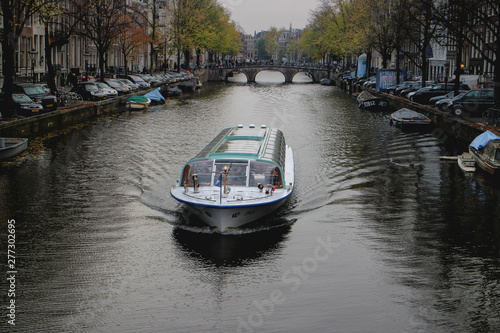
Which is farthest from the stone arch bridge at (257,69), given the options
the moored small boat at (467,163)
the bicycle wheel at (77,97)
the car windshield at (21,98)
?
the moored small boat at (467,163)

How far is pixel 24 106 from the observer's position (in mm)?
41625

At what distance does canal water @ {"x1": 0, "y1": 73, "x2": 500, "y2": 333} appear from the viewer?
1493 centimetres

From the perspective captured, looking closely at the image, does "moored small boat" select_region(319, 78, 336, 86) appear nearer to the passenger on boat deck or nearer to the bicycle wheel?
the bicycle wheel

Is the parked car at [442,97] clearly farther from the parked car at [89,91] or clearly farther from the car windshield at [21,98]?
the car windshield at [21,98]

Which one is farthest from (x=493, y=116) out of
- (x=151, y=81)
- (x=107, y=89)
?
(x=151, y=81)

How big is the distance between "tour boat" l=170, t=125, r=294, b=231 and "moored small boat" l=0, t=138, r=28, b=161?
11.8 metres

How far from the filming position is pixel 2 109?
40.2m

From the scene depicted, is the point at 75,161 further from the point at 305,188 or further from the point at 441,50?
the point at 441,50

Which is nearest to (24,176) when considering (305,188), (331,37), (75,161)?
(75,161)

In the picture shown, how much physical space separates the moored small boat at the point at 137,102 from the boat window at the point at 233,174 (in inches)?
1540

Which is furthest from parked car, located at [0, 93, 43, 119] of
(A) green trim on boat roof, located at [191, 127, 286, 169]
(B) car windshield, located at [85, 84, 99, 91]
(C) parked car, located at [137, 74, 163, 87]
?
(C) parked car, located at [137, 74, 163, 87]

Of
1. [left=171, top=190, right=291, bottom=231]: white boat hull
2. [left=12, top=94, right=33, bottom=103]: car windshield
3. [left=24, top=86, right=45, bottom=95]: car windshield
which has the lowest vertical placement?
[left=171, top=190, right=291, bottom=231]: white boat hull

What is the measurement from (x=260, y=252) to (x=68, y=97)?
132 ft

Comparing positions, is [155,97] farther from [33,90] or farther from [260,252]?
[260,252]
